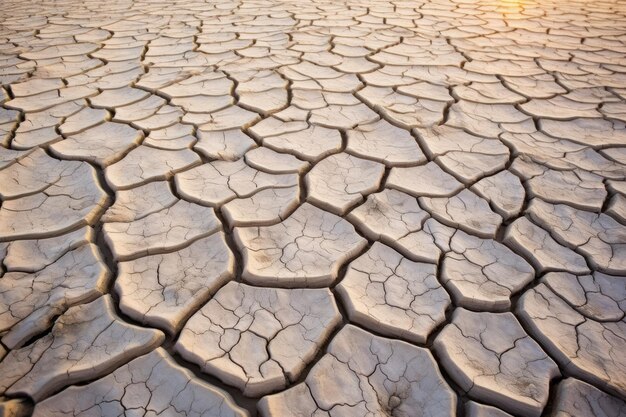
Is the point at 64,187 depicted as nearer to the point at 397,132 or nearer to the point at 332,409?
the point at 332,409

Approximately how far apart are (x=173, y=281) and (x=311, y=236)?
1.62ft

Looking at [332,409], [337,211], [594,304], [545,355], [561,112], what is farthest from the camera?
[561,112]

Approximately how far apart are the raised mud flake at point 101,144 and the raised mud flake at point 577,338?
1769 mm

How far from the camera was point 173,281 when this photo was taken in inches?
48.9

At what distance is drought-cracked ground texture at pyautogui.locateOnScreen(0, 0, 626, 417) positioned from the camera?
0.98 m

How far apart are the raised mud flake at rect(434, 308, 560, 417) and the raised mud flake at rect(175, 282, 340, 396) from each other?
0.34 metres

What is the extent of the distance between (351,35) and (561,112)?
1.83m

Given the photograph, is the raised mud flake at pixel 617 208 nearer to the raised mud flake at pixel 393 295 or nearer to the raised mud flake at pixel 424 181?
the raised mud flake at pixel 424 181

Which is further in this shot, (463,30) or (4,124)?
(463,30)

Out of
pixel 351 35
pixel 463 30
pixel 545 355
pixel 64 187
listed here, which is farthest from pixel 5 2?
pixel 545 355

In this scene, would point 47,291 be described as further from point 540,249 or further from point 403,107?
point 403,107

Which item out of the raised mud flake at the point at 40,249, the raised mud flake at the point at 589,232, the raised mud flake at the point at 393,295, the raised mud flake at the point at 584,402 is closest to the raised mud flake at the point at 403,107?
the raised mud flake at the point at 589,232

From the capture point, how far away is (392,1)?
4.52 meters

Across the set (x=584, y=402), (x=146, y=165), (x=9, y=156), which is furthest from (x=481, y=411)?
(x=9, y=156)
